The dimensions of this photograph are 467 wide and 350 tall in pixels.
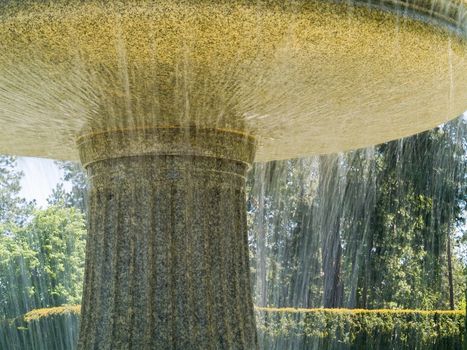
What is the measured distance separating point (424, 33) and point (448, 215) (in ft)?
49.6

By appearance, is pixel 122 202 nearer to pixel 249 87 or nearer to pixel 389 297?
pixel 249 87

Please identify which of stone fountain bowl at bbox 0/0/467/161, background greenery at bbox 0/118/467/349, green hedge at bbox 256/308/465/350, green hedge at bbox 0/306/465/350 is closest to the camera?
stone fountain bowl at bbox 0/0/467/161

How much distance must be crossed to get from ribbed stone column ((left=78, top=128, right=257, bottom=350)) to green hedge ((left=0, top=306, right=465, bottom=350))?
792 centimetres

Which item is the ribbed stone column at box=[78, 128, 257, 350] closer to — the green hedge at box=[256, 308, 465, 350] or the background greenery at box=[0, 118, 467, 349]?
the green hedge at box=[256, 308, 465, 350]

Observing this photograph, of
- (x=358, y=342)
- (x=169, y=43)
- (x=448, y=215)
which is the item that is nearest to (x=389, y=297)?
(x=448, y=215)

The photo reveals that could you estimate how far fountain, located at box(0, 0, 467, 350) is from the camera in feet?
11.1

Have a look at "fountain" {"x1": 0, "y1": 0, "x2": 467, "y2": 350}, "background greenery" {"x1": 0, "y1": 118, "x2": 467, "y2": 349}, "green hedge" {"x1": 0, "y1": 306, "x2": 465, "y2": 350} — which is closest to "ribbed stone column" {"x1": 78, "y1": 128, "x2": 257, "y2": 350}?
"fountain" {"x1": 0, "y1": 0, "x2": 467, "y2": 350}

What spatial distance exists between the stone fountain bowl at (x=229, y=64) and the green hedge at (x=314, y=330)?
783cm

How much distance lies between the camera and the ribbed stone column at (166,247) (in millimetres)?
4398

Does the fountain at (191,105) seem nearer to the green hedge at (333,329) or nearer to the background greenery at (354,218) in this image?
the green hedge at (333,329)

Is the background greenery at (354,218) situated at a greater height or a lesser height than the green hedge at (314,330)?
greater

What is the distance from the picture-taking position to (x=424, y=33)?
147 inches

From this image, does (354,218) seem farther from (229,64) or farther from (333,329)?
(229,64)

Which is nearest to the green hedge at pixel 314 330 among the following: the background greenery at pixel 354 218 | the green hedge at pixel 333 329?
the green hedge at pixel 333 329
